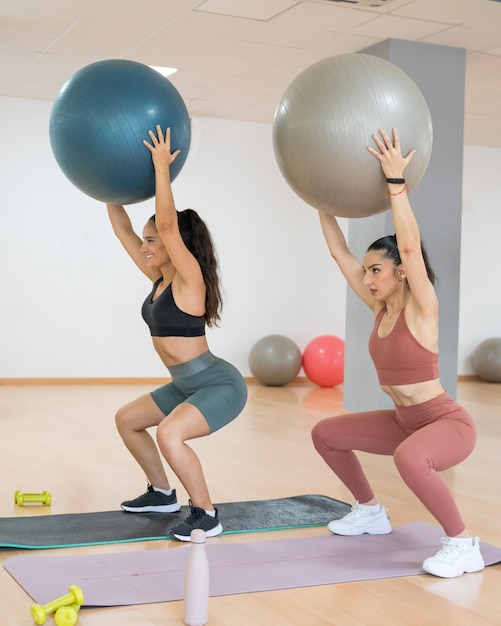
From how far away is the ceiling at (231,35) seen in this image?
501cm

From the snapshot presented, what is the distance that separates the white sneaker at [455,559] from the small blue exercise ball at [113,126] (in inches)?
58.3

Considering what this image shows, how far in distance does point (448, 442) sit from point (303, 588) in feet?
2.10

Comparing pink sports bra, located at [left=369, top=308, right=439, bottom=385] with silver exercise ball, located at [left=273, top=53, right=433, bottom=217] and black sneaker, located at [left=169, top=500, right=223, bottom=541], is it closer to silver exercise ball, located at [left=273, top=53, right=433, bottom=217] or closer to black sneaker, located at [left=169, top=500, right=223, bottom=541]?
silver exercise ball, located at [left=273, top=53, right=433, bottom=217]

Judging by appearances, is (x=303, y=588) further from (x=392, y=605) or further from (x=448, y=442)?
(x=448, y=442)

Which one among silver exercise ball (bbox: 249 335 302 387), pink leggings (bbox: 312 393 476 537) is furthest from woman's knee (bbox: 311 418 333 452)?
silver exercise ball (bbox: 249 335 302 387)

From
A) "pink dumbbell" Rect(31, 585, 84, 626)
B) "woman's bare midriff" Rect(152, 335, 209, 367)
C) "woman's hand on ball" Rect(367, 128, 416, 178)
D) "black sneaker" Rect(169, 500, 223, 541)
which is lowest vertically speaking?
"black sneaker" Rect(169, 500, 223, 541)

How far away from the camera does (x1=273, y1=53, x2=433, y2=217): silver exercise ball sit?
2699mm

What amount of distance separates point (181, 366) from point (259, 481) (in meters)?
1.08

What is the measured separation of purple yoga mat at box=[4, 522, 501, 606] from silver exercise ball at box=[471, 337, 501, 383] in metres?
6.06

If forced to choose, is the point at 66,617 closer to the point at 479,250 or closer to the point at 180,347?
the point at 180,347

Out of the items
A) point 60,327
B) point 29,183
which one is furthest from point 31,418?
point 29,183

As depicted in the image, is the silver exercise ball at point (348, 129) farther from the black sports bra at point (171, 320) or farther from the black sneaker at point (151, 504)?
the black sneaker at point (151, 504)

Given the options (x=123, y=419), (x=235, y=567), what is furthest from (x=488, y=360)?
(x=235, y=567)

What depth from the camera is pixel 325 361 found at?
822cm
